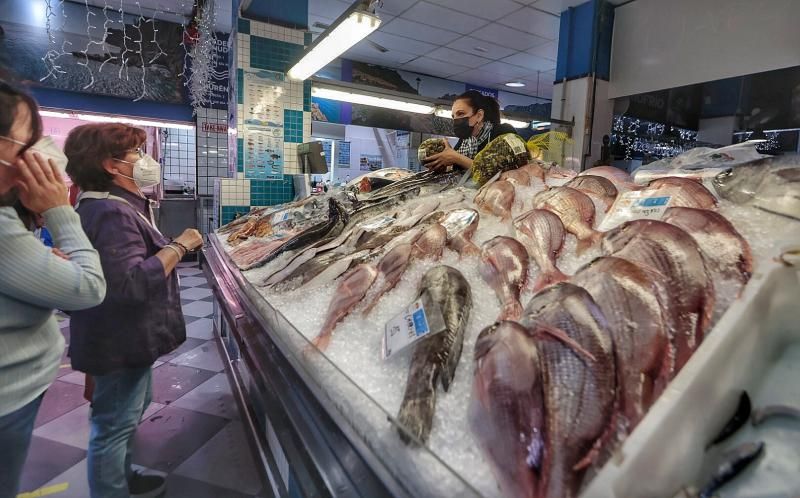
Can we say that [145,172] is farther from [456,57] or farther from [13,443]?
[456,57]

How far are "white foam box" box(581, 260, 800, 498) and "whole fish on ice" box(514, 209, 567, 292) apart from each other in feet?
1.45

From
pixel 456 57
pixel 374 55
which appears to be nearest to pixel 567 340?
pixel 456 57

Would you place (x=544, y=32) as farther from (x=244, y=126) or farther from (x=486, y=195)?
(x=486, y=195)

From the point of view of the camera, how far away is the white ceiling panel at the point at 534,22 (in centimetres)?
672

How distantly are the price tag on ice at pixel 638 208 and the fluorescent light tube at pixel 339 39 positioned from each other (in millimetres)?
2398

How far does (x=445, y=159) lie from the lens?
2742 mm

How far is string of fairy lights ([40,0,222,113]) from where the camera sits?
5.85 m

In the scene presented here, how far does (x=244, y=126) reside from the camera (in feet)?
16.3

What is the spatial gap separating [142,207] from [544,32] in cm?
756

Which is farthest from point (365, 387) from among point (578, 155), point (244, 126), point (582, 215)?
point (578, 155)

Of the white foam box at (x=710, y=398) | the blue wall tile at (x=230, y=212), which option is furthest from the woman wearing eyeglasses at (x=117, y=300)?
the blue wall tile at (x=230, y=212)

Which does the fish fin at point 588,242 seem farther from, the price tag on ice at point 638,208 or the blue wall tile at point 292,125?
the blue wall tile at point 292,125

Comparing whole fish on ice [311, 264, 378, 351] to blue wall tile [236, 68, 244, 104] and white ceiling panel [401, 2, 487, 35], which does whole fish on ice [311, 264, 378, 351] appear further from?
white ceiling panel [401, 2, 487, 35]

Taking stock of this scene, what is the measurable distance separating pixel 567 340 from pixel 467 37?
27.7 ft
